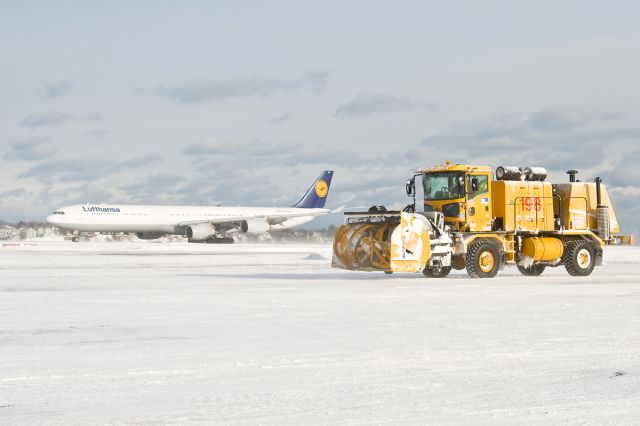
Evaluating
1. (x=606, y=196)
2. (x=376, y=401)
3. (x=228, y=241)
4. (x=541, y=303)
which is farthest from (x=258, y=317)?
(x=228, y=241)

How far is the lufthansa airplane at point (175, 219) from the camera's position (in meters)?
67.9

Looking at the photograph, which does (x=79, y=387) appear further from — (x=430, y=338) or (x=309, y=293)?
(x=309, y=293)

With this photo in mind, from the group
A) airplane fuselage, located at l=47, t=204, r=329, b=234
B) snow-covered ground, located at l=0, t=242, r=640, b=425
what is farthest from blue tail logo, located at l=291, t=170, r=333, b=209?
snow-covered ground, located at l=0, t=242, r=640, b=425

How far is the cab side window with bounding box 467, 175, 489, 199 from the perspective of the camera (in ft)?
79.1

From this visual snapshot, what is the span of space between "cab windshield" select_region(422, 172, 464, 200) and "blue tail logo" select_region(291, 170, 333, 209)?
208ft

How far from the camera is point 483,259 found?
24.2 metres

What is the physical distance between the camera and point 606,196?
89.1ft

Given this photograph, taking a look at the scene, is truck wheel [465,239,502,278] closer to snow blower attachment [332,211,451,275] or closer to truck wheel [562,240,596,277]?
snow blower attachment [332,211,451,275]

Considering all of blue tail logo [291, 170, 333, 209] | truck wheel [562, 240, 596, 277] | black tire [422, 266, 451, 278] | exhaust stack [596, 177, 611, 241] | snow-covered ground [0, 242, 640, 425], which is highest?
blue tail logo [291, 170, 333, 209]

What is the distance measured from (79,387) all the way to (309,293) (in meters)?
11.2

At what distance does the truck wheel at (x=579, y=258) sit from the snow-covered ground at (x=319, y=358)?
8.30 metres

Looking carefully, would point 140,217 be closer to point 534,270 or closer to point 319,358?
point 534,270

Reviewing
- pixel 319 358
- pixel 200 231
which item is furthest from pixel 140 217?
pixel 319 358

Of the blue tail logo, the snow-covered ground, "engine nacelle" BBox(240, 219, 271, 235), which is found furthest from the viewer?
the blue tail logo
